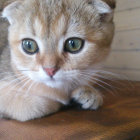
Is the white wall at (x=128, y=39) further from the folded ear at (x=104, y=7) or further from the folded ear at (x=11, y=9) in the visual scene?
the folded ear at (x=11, y=9)

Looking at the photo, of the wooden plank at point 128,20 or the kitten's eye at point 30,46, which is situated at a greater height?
the wooden plank at point 128,20

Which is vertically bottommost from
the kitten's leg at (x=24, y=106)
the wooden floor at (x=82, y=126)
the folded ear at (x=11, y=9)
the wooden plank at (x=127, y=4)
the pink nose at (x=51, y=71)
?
the wooden floor at (x=82, y=126)

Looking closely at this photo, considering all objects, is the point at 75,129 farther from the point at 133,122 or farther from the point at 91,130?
the point at 133,122

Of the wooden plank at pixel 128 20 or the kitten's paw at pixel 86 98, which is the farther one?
the wooden plank at pixel 128 20

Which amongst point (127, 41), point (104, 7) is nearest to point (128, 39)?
point (127, 41)

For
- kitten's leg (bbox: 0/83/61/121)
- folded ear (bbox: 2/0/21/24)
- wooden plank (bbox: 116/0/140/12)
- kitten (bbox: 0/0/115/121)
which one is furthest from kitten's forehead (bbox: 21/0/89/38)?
wooden plank (bbox: 116/0/140/12)

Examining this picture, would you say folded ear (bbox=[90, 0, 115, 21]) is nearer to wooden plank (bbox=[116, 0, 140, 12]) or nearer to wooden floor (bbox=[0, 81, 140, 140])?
wooden floor (bbox=[0, 81, 140, 140])

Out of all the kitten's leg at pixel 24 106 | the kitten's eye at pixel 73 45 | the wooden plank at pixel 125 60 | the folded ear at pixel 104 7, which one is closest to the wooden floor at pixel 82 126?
the kitten's leg at pixel 24 106
